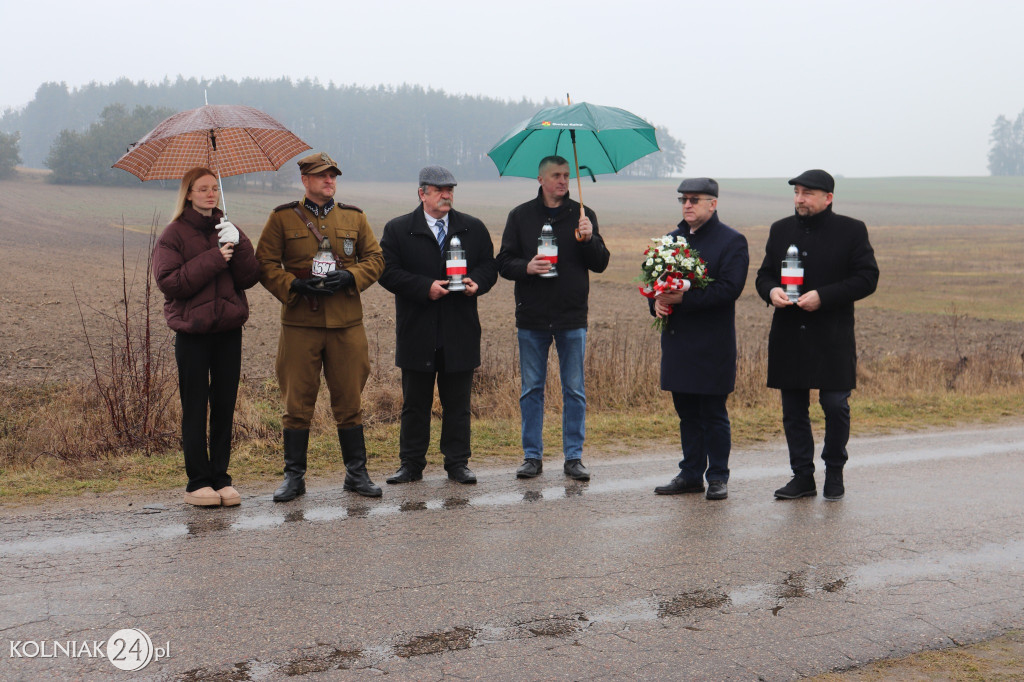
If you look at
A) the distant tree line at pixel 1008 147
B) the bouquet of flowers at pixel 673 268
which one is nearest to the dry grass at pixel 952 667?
the bouquet of flowers at pixel 673 268

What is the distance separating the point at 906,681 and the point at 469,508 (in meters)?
3.18

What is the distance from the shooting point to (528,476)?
7438 mm

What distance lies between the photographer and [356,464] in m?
6.98

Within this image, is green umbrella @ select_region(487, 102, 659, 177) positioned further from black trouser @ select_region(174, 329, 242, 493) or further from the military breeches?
black trouser @ select_region(174, 329, 242, 493)

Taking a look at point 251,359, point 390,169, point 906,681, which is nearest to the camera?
point 906,681

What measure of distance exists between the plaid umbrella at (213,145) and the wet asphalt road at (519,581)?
2.30 metres

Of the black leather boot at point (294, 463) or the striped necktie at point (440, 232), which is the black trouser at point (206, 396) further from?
the striped necktie at point (440, 232)

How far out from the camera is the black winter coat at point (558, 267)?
7.51 m

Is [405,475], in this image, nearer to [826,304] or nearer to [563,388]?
[563,388]

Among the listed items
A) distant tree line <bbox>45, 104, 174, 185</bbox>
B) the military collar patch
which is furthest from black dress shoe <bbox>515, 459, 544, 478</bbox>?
distant tree line <bbox>45, 104, 174, 185</bbox>

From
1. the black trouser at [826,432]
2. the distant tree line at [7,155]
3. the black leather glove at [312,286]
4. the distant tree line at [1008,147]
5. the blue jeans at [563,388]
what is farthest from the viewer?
the distant tree line at [1008,147]

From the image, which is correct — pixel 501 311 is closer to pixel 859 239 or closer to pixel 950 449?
pixel 950 449

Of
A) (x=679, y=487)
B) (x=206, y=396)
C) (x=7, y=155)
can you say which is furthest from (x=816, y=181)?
(x=7, y=155)

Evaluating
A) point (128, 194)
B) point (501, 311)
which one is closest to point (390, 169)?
point (128, 194)
